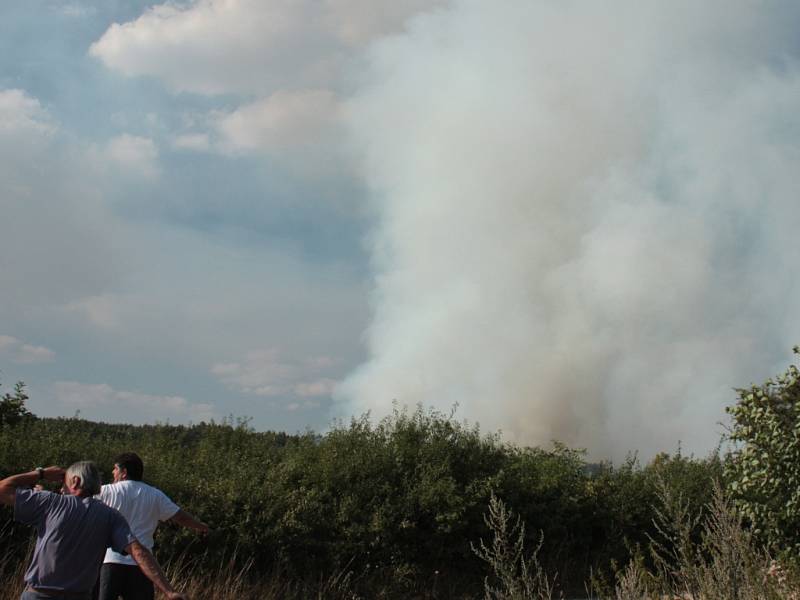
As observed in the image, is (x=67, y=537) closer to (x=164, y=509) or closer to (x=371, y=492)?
(x=164, y=509)

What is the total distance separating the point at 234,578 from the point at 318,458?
3.35 m

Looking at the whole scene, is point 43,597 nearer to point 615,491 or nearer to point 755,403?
point 755,403

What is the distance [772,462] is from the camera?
Answer: 477 inches

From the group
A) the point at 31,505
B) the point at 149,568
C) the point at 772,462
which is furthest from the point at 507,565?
the point at 772,462

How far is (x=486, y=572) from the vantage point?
1418cm

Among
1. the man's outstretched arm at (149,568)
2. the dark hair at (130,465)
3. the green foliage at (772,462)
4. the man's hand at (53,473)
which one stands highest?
the green foliage at (772,462)

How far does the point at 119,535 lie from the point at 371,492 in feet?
28.0

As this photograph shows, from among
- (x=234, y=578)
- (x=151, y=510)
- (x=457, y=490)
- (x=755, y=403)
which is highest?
(x=755, y=403)

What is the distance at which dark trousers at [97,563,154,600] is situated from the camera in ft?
21.4

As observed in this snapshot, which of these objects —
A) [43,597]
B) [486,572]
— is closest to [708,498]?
[486,572]

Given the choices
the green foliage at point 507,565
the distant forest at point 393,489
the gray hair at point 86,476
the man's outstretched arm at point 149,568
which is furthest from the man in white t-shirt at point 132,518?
the distant forest at point 393,489

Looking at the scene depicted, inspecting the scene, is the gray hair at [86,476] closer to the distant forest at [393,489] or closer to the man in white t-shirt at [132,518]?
the man in white t-shirt at [132,518]

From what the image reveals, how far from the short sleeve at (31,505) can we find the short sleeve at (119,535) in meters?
0.44

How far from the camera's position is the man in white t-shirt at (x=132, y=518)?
655 centimetres
